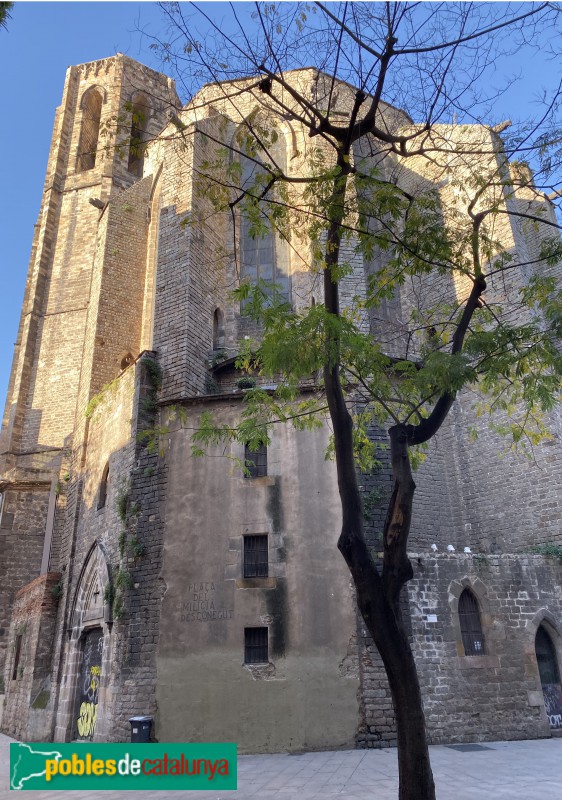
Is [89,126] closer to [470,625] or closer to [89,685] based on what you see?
[89,685]

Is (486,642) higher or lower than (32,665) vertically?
higher

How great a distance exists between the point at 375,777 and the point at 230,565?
→ 4.39m

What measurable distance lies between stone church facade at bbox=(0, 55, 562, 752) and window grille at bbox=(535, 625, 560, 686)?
4cm

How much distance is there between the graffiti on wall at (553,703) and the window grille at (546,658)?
3.3 inches

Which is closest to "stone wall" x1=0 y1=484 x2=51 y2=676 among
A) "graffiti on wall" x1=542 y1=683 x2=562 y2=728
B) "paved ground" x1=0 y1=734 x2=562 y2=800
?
"paved ground" x1=0 y1=734 x2=562 y2=800

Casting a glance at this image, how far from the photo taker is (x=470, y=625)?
10.7 metres

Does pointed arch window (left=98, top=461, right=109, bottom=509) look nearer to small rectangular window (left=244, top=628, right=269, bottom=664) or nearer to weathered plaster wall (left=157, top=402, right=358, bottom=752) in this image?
weathered plaster wall (left=157, top=402, right=358, bottom=752)

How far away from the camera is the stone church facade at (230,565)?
9938 mm

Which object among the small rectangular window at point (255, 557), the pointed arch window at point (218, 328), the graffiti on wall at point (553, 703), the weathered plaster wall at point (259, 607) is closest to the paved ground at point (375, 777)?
the weathered plaster wall at point (259, 607)

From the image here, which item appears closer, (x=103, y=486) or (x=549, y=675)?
(x=549, y=675)

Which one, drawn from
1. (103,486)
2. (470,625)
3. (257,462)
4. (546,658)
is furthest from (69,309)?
(546,658)

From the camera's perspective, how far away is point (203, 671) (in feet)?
33.4

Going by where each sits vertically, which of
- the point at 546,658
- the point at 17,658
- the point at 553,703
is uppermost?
the point at 17,658

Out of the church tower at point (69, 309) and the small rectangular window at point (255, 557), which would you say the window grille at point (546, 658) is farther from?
the church tower at point (69, 309)
